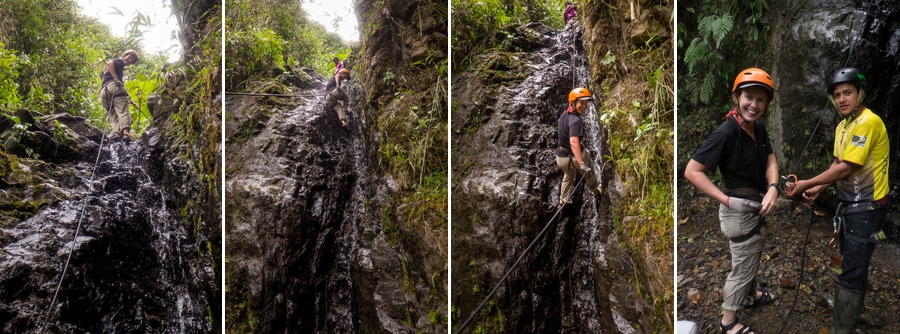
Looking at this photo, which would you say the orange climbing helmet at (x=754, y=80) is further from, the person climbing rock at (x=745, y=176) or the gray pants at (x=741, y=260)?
the gray pants at (x=741, y=260)

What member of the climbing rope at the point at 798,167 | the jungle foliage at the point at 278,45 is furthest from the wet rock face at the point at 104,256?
the climbing rope at the point at 798,167

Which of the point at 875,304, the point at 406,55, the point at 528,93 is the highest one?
the point at 406,55

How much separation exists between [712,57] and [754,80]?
0.72 ft

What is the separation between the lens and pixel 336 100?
102 inches

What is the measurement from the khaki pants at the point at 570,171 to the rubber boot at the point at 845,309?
106cm

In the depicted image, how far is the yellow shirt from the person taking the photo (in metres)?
1.47

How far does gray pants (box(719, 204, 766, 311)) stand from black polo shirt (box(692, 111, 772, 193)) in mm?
115

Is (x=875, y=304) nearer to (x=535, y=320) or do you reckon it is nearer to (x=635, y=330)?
(x=635, y=330)

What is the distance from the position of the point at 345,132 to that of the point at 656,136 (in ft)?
5.49

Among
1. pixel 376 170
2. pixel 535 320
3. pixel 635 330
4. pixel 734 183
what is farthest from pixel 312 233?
pixel 734 183

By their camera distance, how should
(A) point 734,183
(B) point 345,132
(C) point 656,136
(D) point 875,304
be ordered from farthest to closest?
(B) point 345,132
(C) point 656,136
(A) point 734,183
(D) point 875,304

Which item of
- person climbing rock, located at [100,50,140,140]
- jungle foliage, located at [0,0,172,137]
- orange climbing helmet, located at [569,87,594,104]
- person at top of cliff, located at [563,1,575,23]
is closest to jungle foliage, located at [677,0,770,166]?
orange climbing helmet, located at [569,87,594,104]

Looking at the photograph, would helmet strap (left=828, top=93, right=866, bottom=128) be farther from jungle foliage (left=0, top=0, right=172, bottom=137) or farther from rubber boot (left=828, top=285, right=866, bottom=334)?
jungle foliage (left=0, top=0, right=172, bottom=137)

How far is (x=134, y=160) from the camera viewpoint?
2.56 metres
